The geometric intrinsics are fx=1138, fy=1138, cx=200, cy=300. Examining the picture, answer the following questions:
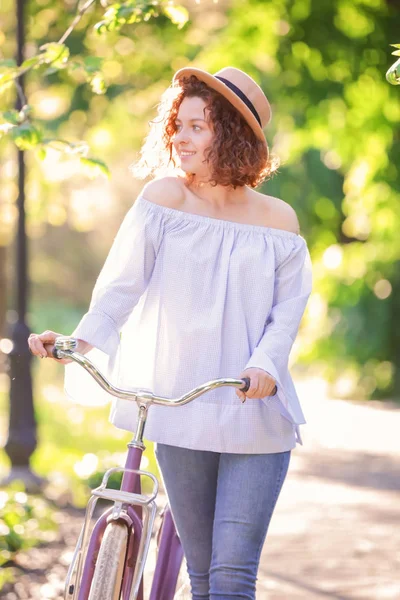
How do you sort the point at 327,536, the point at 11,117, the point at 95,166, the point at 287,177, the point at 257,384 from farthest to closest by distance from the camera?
the point at 287,177 → the point at 327,536 → the point at 95,166 → the point at 11,117 → the point at 257,384

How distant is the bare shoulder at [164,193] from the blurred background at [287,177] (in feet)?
3.01

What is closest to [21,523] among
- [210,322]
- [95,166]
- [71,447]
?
[95,166]

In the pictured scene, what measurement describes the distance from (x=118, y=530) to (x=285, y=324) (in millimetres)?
762

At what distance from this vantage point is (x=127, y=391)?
2809mm

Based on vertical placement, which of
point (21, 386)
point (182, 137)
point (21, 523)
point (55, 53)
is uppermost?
point (21, 386)

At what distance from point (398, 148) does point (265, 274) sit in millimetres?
7945

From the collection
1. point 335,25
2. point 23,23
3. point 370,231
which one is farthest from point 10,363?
point 370,231

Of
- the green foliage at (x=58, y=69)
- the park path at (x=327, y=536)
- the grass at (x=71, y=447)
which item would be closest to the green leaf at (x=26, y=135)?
the green foliage at (x=58, y=69)

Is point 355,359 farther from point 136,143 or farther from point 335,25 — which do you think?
point 335,25

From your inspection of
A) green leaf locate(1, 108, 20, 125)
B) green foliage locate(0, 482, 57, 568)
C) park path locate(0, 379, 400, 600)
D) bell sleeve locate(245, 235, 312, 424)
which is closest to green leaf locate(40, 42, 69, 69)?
green leaf locate(1, 108, 20, 125)

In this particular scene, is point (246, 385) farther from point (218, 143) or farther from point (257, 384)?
point (218, 143)

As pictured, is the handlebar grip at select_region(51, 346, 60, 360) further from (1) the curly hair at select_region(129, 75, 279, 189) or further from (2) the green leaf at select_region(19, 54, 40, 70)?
(2) the green leaf at select_region(19, 54, 40, 70)

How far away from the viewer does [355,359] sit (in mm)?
15688

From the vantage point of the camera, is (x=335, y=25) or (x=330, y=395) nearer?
(x=335, y=25)
